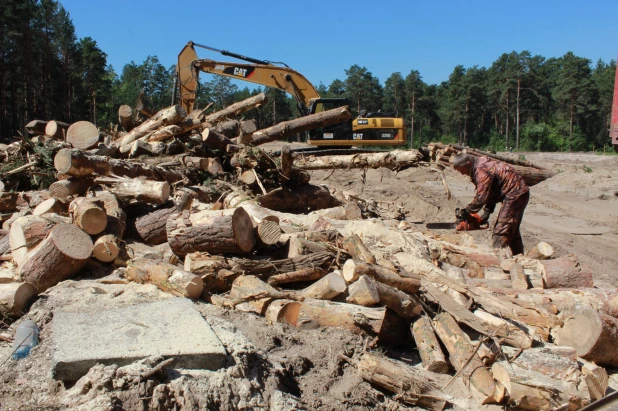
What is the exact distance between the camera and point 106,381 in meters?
2.78

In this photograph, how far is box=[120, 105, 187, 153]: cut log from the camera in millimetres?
9227

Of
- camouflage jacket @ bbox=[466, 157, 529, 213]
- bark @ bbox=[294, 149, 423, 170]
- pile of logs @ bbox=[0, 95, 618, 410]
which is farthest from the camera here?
bark @ bbox=[294, 149, 423, 170]

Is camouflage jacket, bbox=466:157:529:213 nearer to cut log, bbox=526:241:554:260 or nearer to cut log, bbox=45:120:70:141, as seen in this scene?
cut log, bbox=526:241:554:260

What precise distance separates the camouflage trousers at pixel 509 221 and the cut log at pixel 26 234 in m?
5.48

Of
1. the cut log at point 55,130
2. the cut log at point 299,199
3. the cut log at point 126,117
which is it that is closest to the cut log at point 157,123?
the cut log at point 126,117

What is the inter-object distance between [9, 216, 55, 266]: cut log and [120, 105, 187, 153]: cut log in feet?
13.9

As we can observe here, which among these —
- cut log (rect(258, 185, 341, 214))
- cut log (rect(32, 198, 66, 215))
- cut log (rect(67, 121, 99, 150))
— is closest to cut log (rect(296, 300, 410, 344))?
cut log (rect(32, 198, 66, 215))

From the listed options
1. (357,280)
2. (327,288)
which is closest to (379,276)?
(357,280)

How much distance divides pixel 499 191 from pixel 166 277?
4.73 m

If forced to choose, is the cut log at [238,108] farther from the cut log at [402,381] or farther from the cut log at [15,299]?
the cut log at [402,381]

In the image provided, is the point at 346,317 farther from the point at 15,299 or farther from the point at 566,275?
the point at 566,275

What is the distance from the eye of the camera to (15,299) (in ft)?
13.3

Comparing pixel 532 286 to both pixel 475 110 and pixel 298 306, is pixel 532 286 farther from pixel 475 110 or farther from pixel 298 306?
pixel 475 110

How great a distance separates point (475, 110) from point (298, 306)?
48.3 metres
